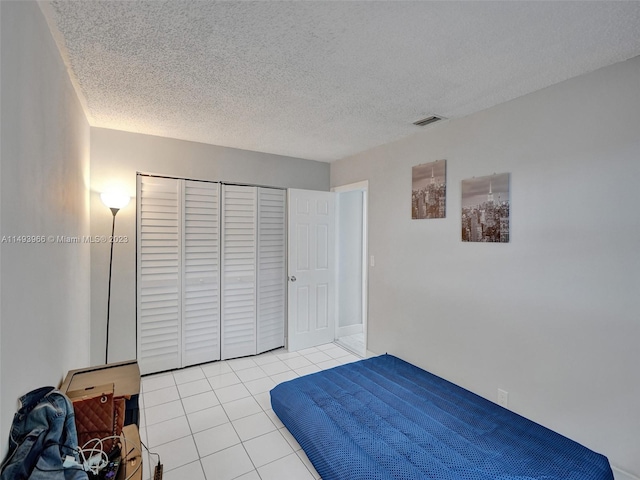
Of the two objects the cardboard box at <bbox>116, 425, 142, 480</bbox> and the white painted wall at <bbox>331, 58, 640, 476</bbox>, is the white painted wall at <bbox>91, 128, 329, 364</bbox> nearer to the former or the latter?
the cardboard box at <bbox>116, 425, 142, 480</bbox>

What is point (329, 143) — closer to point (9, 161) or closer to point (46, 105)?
point (46, 105)

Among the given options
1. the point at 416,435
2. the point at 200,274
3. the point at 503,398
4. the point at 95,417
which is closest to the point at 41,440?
the point at 95,417

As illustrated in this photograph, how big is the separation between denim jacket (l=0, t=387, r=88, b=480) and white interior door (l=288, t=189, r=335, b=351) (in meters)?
2.76

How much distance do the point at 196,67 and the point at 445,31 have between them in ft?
4.73

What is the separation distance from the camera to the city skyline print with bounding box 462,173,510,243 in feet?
7.66

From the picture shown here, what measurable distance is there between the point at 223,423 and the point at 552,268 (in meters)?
2.69

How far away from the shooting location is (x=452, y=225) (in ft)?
8.98

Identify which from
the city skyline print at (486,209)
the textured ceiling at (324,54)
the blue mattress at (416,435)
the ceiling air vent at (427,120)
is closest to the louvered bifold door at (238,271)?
the textured ceiling at (324,54)

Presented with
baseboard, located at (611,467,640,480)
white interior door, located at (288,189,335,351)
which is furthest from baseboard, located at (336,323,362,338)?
baseboard, located at (611,467,640,480)

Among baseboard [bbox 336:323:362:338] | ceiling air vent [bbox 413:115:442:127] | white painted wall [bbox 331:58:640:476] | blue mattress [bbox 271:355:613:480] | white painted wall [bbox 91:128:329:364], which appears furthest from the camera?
baseboard [bbox 336:323:362:338]

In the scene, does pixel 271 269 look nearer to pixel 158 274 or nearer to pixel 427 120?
pixel 158 274

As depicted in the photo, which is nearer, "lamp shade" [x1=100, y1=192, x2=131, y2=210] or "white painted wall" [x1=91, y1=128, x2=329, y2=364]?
"lamp shade" [x1=100, y1=192, x2=131, y2=210]

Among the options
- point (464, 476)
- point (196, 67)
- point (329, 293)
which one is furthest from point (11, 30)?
point (329, 293)

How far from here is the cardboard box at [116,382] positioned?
1.76 m
